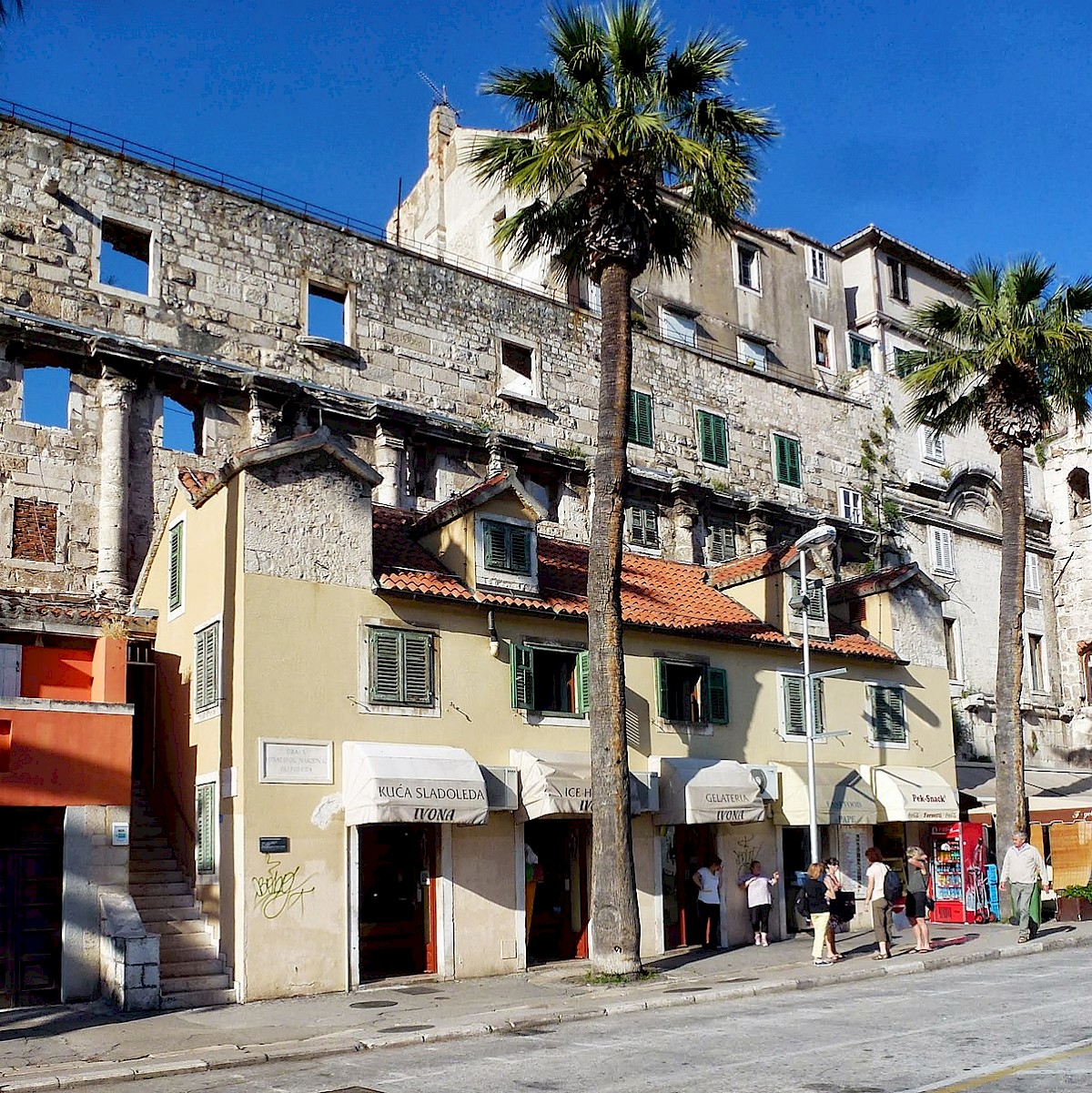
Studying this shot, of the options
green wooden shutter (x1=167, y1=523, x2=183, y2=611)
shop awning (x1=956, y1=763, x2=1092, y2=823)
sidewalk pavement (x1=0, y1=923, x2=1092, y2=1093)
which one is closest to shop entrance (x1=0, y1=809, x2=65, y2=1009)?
sidewalk pavement (x1=0, y1=923, x2=1092, y2=1093)

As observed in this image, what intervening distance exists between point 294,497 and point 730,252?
26.2m

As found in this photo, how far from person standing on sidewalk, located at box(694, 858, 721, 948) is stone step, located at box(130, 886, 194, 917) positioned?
9313 mm

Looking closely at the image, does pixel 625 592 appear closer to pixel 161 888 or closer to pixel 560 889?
pixel 560 889

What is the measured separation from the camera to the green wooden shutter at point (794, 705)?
26703 mm

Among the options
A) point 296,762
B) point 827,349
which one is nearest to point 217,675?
point 296,762

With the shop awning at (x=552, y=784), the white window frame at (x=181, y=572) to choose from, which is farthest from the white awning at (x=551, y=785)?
the white window frame at (x=181, y=572)

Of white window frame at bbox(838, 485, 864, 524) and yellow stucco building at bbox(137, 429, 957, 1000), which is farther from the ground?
white window frame at bbox(838, 485, 864, 524)

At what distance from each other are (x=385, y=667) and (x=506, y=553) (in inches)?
138

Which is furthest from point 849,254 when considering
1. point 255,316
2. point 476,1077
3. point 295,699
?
point 476,1077

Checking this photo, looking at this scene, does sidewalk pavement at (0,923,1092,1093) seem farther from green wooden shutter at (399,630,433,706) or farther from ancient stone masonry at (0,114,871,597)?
ancient stone masonry at (0,114,871,597)

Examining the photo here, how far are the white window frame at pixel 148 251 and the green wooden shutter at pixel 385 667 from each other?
10.6 metres

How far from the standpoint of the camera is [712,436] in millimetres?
37344

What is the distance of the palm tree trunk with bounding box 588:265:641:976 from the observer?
18703 mm

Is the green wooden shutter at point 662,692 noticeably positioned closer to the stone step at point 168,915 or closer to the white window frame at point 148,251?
the stone step at point 168,915
